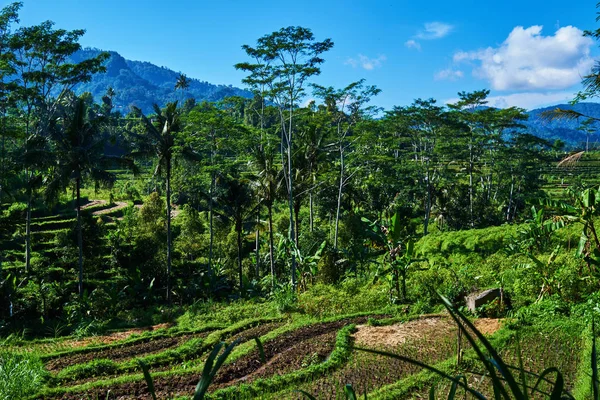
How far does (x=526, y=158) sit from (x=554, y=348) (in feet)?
77.8

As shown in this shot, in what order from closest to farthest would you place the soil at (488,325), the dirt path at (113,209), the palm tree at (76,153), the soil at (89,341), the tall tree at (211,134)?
the soil at (488,325)
the soil at (89,341)
the palm tree at (76,153)
the tall tree at (211,134)
the dirt path at (113,209)

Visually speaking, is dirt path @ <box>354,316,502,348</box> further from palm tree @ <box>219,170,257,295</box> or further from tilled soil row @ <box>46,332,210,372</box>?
palm tree @ <box>219,170,257,295</box>

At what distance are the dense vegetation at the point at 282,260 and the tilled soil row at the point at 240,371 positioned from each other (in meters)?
0.05

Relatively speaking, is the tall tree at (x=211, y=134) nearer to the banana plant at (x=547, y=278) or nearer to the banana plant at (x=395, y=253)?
the banana plant at (x=395, y=253)

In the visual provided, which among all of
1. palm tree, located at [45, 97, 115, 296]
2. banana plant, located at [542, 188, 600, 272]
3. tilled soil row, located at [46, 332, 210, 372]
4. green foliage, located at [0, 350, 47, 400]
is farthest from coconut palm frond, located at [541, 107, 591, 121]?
palm tree, located at [45, 97, 115, 296]

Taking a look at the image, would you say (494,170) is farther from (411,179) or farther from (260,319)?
(260,319)

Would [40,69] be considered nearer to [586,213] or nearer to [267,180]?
[267,180]

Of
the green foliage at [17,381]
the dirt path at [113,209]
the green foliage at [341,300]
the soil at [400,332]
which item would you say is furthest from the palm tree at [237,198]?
the dirt path at [113,209]

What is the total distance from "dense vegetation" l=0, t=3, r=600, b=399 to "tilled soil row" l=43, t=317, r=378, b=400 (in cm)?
5

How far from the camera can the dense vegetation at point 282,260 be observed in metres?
7.11

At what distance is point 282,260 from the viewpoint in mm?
21906

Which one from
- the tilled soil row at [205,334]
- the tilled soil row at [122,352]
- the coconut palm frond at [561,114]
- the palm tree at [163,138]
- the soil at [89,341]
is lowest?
the soil at [89,341]

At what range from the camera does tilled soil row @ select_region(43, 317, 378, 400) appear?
6.99m

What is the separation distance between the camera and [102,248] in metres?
25.4
